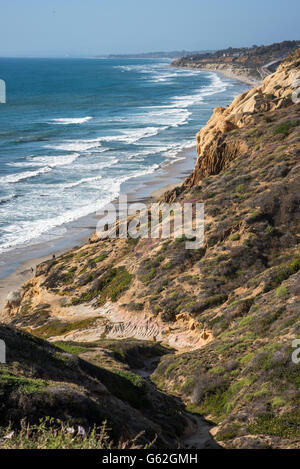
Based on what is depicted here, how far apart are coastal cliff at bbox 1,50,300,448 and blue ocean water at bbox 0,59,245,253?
12.1m

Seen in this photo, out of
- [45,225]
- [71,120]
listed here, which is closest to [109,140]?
[71,120]

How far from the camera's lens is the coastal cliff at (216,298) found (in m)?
13.5

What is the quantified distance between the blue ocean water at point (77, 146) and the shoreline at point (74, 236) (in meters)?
1.14

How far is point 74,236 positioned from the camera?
40531mm

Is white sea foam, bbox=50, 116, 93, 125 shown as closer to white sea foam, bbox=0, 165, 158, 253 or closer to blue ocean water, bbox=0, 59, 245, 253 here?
blue ocean water, bbox=0, 59, 245, 253

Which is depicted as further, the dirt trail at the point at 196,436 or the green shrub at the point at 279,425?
the dirt trail at the point at 196,436

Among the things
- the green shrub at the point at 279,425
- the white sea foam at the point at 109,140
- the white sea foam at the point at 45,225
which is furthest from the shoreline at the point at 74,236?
the green shrub at the point at 279,425

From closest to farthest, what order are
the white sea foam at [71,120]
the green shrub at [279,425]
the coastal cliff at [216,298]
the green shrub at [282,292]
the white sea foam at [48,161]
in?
the green shrub at [279,425]
the coastal cliff at [216,298]
the green shrub at [282,292]
the white sea foam at [48,161]
the white sea foam at [71,120]

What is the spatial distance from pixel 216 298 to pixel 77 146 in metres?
54.1

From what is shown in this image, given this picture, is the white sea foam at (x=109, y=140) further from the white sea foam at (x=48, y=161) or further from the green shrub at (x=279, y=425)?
the green shrub at (x=279, y=425)

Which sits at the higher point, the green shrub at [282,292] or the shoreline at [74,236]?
the green shrub at [282,292]

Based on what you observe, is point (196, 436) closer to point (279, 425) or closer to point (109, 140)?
point (279, 425)

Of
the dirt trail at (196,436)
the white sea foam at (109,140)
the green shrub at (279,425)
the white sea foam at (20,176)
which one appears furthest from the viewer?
the white sea foam at (109,140)

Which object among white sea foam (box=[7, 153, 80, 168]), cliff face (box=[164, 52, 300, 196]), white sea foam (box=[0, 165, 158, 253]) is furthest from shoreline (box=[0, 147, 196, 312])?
white sea foam (box=[7, 153, 80, 168])
